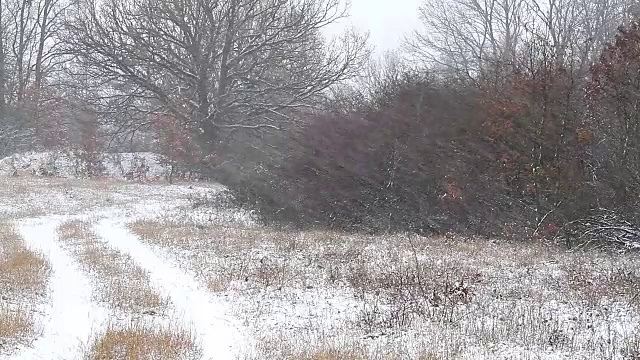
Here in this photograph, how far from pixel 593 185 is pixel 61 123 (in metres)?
34.7

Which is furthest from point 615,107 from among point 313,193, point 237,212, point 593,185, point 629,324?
point 237,212

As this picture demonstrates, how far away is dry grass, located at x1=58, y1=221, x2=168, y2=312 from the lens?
816 cm

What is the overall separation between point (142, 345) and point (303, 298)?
300 centimetres

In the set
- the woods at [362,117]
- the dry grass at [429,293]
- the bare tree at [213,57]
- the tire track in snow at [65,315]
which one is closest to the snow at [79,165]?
the woods at [362,117]

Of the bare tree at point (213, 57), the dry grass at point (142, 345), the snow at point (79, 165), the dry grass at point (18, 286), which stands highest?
the bare tree at point (213, 57)

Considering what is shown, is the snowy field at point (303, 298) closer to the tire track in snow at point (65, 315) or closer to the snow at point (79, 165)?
the tire track in snow at point (65, 315)

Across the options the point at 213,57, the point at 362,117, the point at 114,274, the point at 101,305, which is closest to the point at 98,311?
the point at 101,305

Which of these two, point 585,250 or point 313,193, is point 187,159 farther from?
point 585,250

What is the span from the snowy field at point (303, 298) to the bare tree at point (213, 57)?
45.7 feet

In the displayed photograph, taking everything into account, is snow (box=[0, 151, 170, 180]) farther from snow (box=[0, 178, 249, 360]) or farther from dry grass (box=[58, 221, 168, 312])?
dry grass (box=[58, 221, 168, 312])

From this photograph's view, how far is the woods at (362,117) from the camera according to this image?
13805 mm

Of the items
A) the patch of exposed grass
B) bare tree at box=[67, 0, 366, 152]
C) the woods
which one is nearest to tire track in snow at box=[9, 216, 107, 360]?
the patch of exposed grass

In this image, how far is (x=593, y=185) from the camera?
13906mm

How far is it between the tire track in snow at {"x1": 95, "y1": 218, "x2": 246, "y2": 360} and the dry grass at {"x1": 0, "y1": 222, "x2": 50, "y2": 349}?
62.6 inches
